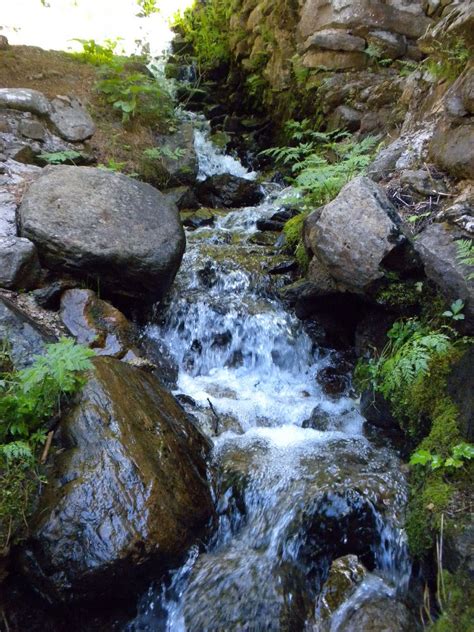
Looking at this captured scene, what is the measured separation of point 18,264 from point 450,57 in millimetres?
5070

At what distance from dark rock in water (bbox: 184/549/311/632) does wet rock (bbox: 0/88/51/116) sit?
26.7 ft

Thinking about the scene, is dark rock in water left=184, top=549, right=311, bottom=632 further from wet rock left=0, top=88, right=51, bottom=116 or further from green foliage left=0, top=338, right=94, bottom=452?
wet rock left=0, top=88, right=51, bottom=116

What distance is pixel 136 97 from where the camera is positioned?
9812 mm

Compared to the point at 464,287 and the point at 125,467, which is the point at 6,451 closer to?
the point at 125,467

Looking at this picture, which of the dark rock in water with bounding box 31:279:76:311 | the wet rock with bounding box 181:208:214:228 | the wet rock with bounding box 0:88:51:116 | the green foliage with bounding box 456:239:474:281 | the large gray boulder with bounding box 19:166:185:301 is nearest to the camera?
the green foliage with bounding box 456:239:474:281

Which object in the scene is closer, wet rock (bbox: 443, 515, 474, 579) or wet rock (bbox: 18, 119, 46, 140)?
wet rock (bbox: 443, 515, 474, 579)

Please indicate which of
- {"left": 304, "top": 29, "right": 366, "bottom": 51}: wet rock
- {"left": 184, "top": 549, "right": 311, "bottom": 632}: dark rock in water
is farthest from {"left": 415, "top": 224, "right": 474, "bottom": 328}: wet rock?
{"left": 304, "top": 29, "right": 366, "bottom": 51}: wet rock

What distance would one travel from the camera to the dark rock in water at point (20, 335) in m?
4.02

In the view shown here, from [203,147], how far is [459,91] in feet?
23.0

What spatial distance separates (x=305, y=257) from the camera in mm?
6020

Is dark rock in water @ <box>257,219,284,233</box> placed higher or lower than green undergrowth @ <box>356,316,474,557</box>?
higher

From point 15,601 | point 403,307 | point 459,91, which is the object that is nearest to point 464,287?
point 403,307

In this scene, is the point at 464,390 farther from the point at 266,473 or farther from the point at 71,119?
the point at 71,119

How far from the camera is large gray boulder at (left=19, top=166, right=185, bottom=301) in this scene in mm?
5215
